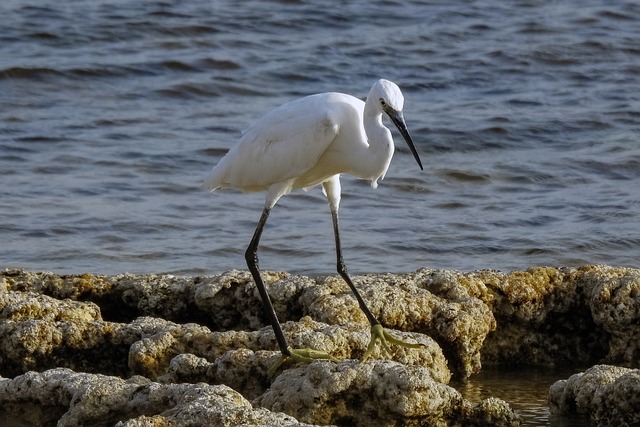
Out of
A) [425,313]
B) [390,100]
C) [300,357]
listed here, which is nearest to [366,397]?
[300,357]

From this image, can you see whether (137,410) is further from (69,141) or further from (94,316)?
(69,141)

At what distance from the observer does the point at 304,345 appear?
5.03 m

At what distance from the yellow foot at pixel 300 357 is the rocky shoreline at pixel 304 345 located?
0.15ft

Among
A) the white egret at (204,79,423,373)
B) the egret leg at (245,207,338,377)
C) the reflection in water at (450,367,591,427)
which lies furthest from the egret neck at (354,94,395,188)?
the reflection in water at (450,367,591,427)

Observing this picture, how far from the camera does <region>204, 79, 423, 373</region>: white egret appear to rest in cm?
592

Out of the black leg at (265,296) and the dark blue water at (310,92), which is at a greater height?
the black leg at (265,296)

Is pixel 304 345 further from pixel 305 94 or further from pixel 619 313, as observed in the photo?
pixel 305 94

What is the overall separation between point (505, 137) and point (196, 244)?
4.45 metres

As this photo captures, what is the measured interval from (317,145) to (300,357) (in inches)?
60.6

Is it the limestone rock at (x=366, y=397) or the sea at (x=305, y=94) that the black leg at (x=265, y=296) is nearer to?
the limestone rock at (x=366, y=397)

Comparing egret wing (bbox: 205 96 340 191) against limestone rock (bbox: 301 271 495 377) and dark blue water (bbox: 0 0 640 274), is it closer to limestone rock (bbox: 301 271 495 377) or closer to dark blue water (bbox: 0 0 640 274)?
limestone rock (bbox: 301 271 495 377)

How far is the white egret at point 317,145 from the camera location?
5922mm

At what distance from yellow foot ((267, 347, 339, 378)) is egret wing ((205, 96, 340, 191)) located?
141cm

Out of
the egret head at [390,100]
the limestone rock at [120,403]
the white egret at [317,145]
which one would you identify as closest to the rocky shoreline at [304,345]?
the limestone rock at [120,403]
